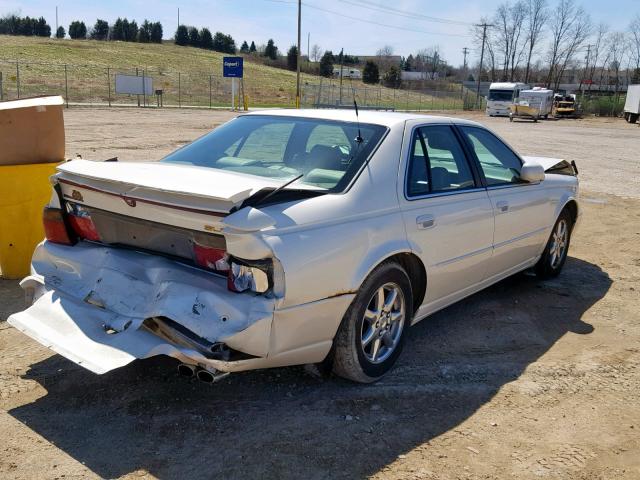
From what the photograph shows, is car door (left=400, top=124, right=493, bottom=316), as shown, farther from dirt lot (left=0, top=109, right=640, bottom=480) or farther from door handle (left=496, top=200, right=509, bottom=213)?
dirt lot (left=0, top=109, right=640, bottom=480)

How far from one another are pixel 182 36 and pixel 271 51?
17634 millimetres

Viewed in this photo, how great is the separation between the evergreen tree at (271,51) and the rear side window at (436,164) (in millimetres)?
120915

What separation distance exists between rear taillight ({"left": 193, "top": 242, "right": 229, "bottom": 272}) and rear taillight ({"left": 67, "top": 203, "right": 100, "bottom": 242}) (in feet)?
2.76

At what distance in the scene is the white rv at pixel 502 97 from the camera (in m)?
52.6

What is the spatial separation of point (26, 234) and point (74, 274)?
6.97 feet

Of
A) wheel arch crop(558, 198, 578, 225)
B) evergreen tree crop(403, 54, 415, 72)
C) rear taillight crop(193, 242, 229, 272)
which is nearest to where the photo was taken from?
rear taillight crop(193, 242, 229, 272)

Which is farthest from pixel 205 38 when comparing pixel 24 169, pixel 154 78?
pixel 24 169

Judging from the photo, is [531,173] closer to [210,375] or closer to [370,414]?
[370,414]

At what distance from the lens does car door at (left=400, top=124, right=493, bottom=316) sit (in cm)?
388

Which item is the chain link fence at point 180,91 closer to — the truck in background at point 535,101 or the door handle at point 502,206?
the truck in background at point 535,101

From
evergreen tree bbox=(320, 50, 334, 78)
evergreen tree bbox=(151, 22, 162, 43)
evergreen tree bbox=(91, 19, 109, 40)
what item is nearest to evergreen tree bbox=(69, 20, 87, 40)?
evergreen tree bbox=(91, 19, 109, 40)

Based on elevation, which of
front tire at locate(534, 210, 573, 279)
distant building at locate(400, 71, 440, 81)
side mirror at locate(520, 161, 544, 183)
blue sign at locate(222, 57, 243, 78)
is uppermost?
distant building at locate(400, 71, 440, 81)

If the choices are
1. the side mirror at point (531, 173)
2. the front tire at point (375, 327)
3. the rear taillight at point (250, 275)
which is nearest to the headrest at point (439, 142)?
the side mirror at point (531, 173)

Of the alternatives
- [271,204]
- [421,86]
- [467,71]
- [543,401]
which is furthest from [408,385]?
[467,71]
